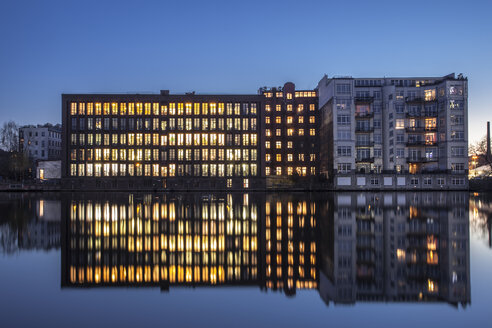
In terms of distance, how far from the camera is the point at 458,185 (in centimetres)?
10456

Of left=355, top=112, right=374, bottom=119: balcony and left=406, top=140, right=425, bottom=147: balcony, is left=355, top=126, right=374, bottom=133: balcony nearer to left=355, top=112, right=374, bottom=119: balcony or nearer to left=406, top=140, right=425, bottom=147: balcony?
left=355, top=112, right=374, bottom=119: balcony

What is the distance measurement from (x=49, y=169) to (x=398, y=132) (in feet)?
336

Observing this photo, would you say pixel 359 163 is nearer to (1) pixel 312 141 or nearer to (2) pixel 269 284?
(1) pixel 312 141

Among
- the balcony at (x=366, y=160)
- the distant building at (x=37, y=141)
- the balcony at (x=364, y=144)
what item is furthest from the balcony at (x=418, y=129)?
the distant building at (x=37, y=141)

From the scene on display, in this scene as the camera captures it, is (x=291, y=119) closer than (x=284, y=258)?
No

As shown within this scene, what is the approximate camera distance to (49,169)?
128 metres

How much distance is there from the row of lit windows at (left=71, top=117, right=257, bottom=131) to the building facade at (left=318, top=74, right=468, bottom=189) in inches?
1022

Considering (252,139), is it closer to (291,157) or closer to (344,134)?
(344,134)

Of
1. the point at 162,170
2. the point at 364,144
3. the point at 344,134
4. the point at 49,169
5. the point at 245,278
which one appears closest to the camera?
the point at 245,278

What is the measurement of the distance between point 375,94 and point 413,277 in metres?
106

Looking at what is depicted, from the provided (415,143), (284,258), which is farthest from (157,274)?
(415,143)

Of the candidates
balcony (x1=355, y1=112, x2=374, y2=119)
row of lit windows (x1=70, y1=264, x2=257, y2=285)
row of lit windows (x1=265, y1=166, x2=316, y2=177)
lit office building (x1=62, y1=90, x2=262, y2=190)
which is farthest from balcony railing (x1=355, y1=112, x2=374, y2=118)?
row of lit windows (x1=70, y1=264, x2=257, y2=285)

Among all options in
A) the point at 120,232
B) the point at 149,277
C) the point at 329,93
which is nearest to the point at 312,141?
the point at 329,93

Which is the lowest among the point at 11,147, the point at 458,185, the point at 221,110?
the point at 458,185
